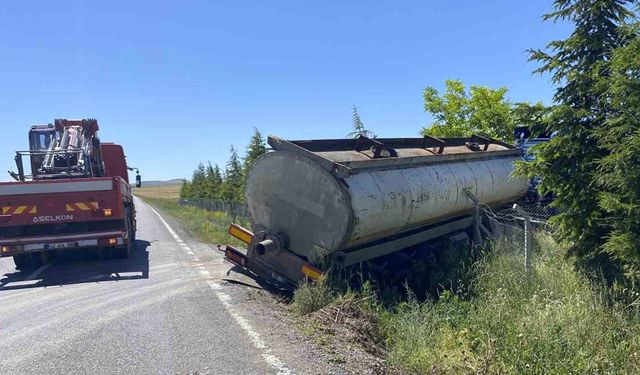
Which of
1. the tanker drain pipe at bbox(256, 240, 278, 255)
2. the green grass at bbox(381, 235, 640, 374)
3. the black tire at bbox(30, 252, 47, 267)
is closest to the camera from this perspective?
the green grass at bbox(381, 235, 640, 374)

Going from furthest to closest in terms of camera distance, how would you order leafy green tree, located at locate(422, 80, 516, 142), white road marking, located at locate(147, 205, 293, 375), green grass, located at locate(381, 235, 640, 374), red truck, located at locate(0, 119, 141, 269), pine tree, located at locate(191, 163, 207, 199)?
pine tree, located at locate(191, 163, 207, 199), leafy green tree, located at locate(422, 80, 516, 142), red truck, located at locate(0, 119, 141, 269), white road marking, located at locate(147, 205, 293, 375), green grass, located at locate(381, 235, 640, 374)

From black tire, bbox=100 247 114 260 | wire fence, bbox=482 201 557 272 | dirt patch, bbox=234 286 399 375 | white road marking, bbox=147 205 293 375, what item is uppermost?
wire fence, bbox=482 201 557 272

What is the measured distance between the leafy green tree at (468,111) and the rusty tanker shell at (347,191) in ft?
59.0

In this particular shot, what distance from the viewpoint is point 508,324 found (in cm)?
531

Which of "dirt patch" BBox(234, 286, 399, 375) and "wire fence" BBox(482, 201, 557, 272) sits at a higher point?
"wire fence" BBox(482, 201, 557, 272)

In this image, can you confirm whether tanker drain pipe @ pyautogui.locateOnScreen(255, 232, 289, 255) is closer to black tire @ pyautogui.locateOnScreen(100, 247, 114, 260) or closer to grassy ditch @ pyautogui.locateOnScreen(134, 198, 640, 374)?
grassy ditch @ pyautogui.locateOnScreen(134, 198, 640, 374)

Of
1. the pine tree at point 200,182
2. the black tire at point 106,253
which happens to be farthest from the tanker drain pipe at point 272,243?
the pine tree at point 200,182

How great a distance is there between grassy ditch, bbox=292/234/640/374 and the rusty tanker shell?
3.03 feet

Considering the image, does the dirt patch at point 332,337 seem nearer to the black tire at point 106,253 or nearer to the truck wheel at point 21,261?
the black tire at point 106,253

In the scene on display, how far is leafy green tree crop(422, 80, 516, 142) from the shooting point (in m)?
26.6

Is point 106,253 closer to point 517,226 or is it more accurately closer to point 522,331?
point 517,226

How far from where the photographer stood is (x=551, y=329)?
5035mm

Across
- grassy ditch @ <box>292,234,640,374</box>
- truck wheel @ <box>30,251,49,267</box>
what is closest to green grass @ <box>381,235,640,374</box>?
grassy ditch @ <box>292,234,640,374</box>

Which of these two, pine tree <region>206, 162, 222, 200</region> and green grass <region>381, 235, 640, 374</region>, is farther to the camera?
pine tree <region>206, 162, 222, 200</region>
